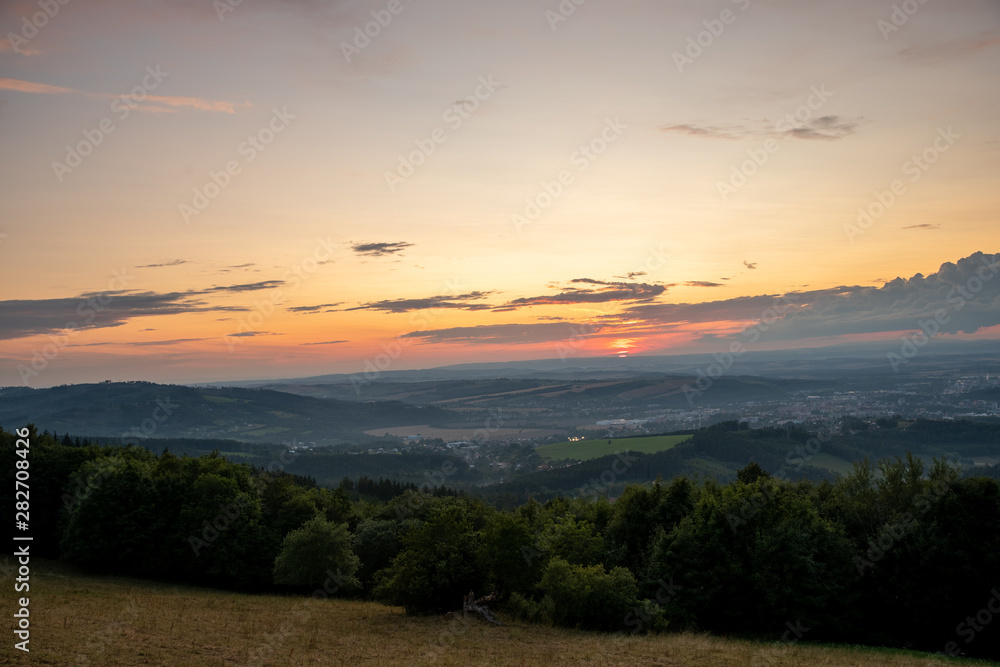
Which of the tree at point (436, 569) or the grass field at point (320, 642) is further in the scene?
the tree at point (436, 569)

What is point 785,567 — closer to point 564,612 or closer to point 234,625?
point 564,612

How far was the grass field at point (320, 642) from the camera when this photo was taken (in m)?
25.1

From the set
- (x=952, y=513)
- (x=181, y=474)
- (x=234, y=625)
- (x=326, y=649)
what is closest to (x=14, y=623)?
(x=234, y=625)

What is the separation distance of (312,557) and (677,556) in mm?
29602

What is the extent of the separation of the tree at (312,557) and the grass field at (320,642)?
969 centimetres

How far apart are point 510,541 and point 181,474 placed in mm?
38134

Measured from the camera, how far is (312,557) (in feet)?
166

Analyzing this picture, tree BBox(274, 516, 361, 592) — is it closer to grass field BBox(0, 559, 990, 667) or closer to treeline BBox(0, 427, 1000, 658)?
treeline BBox(0, 427, 1000, 658)

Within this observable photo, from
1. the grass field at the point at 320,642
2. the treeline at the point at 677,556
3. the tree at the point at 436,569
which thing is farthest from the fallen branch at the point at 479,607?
the treeline at the point at 677,556

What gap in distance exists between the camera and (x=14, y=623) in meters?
26.2

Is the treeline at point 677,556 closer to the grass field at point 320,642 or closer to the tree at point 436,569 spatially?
the tree at point 436,569

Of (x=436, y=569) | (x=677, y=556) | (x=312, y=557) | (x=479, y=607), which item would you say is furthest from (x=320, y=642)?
(x=677, y=556)

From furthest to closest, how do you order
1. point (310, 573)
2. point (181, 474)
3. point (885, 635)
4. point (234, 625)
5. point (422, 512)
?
point (422, 512)
point (181, 474)
point (310, 573)
point (885, 635)
point (234, 625)

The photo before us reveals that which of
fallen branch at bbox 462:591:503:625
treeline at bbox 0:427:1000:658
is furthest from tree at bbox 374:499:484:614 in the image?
fallen branch at bbox 462:591:503:625
